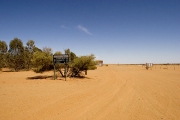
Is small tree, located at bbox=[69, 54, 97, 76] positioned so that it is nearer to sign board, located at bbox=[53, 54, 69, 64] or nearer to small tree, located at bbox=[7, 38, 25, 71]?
sign board, located at bbox=[53, 54, 69, 64]

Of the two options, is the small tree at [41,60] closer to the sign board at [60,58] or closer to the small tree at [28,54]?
the sign board at [60,58]

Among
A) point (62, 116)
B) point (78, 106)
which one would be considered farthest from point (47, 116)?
point (78, 106)

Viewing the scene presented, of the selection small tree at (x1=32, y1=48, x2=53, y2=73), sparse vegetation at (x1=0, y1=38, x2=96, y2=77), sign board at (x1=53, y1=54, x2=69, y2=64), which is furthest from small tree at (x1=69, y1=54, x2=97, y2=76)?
small tree at (x1=32, y1=48, x2=53, y2=73)

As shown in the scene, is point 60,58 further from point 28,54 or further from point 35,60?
point 28,54

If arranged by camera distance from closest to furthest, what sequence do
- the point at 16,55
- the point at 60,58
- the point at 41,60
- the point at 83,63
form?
1. the point at 60,58
2. the point at 41,60
3. the point at 83,63
4. the point at 16,55

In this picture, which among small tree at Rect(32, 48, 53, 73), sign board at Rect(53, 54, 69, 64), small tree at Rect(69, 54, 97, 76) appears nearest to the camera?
sign board at Rect(53, 54, 69, 64)

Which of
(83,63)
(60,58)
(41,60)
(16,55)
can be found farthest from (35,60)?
(16,55)

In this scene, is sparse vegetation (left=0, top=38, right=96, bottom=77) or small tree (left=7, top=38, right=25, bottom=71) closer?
sparse vegetation (left=0, top=38, right=96, bottom=77)

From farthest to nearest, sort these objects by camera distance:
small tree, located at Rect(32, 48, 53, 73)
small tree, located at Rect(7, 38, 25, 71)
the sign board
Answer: small tree, located at Rect(7, 38, 25, 71) → small tree, located at Rect(32, 48, 53, 73) → the sign board

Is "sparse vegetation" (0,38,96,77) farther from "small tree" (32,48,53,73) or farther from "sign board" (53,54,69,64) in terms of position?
"sign board" (53,54,69,64)

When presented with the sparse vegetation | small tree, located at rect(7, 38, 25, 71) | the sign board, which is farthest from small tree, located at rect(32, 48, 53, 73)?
small tree, located at rect(7, 38, 25, 71)

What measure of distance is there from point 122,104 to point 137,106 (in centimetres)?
87

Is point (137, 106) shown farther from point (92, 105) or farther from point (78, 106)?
point (78, 106)

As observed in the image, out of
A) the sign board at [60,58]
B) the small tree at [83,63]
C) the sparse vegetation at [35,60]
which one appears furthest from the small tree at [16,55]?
the sign board at [60,58]
